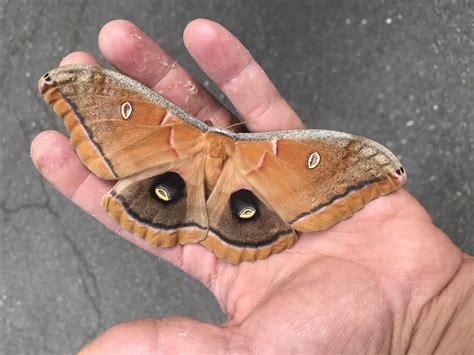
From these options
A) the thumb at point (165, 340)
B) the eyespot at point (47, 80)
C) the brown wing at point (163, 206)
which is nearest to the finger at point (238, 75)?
the brown wing at point (163, 206)

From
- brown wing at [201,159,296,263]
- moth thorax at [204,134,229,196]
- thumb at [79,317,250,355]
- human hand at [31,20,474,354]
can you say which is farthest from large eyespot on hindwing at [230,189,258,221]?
thumb at [79,317,250,355]

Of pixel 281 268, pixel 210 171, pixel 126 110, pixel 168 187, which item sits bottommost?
pixel 281 268

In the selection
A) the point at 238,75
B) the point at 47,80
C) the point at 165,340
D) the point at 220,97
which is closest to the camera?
the point at 165,340

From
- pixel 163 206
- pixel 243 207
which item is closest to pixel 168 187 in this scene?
pixel 163 206

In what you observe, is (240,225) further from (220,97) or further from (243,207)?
(220,97)

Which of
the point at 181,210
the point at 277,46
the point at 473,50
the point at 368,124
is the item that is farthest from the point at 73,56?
the point at 473,50

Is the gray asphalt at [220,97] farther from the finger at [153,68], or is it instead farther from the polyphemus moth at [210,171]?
the polyphemus moth at [210,171]
